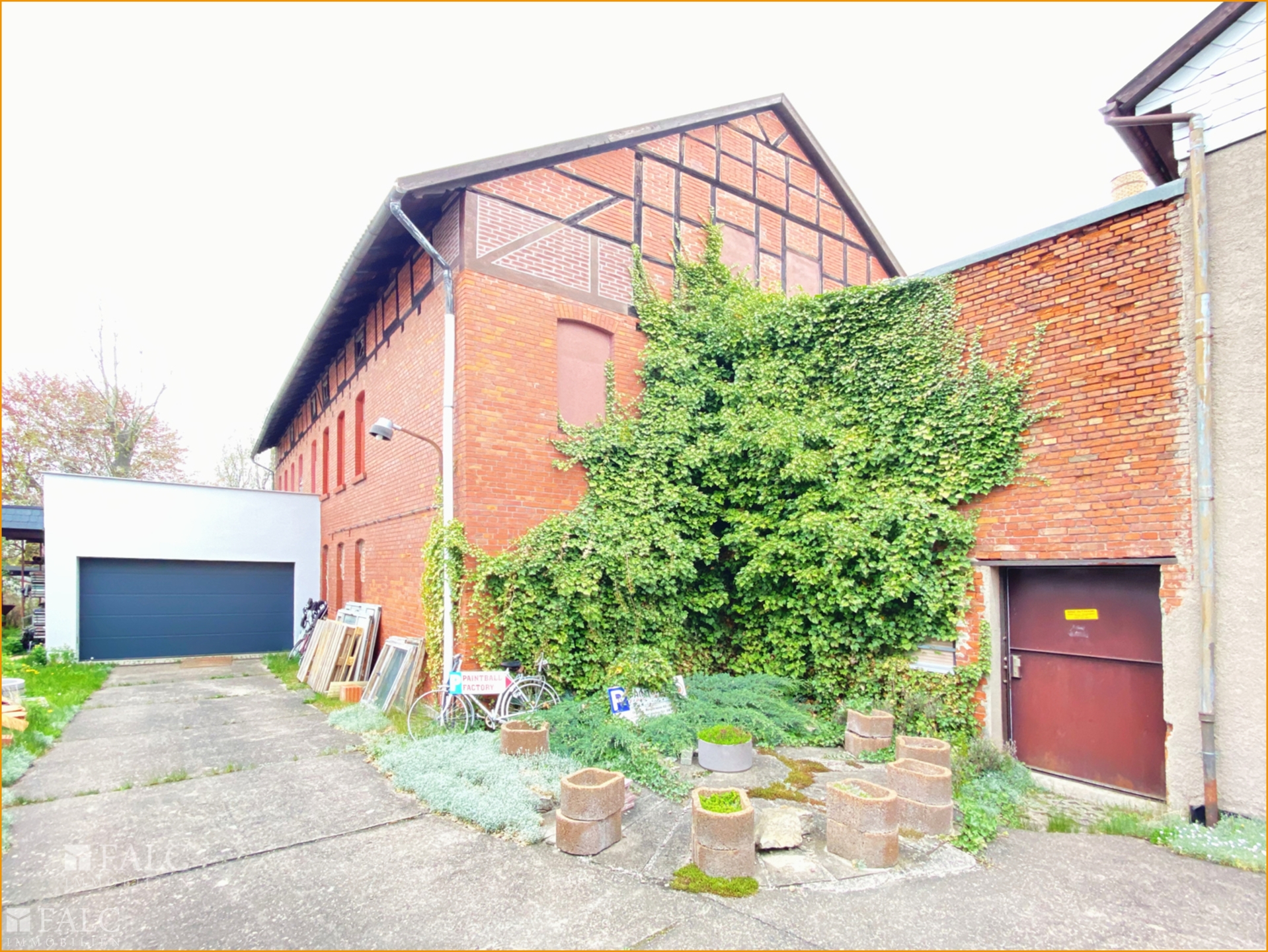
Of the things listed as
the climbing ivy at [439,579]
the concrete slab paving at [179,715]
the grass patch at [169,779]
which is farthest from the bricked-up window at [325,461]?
the grass patch at [169,779]

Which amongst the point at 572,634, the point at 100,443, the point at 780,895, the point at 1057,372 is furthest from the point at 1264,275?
the point at 100,443

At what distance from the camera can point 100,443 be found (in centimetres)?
2623

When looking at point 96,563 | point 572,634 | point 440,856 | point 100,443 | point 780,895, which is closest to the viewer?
point 780,895

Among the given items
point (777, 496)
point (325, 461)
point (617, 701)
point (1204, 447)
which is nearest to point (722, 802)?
point (617, 701)

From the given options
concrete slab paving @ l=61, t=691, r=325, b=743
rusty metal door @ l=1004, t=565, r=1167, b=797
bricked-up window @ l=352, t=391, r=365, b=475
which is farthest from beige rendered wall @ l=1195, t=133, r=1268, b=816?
bricked-up window @ l=352, t=391, r=365, b=475

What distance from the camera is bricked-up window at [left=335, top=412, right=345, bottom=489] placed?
14.1 metres

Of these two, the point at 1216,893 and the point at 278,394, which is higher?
the point at 278,394

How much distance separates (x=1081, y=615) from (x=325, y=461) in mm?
14782

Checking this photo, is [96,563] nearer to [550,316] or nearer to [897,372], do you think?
[550,316]

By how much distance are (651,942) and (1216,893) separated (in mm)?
3588

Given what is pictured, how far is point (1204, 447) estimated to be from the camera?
5.39 meters

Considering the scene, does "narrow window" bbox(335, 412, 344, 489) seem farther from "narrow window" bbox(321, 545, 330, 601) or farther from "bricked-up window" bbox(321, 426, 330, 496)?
"narrow window" bbox(321, 545, 330, 601)

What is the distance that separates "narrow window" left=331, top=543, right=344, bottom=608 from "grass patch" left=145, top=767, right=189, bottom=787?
7699 millimetres

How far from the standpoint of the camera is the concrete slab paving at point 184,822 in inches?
171
